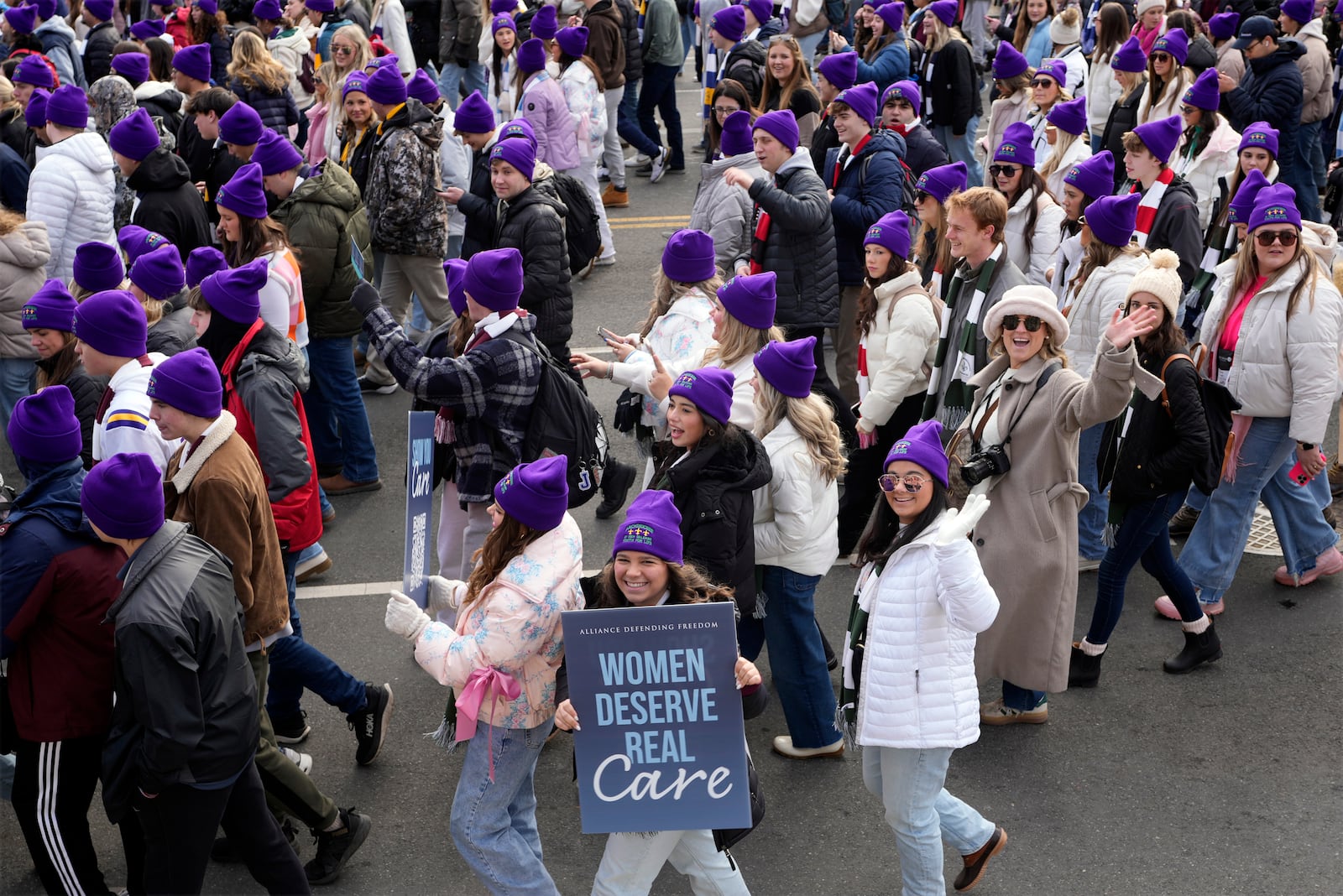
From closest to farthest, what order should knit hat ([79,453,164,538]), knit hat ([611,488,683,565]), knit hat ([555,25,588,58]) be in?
1. knit hat ([79,453,164,538])
2. knit hat ([611,488,683,565])
3. knit hat ([555,25,588,58])

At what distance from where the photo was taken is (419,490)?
5.29m

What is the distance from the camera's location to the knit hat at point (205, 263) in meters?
6.57

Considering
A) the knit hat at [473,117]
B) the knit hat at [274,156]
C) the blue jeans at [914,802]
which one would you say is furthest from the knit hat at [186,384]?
the knit hat at [473,117]

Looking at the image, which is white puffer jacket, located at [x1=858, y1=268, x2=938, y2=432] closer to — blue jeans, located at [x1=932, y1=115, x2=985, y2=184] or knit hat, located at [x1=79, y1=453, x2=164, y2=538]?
knit hat, located at [x1=79, y1=453, x2=164, y2=538]

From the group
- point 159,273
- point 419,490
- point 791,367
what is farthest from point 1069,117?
point 159,273

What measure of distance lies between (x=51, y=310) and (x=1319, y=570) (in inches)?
249

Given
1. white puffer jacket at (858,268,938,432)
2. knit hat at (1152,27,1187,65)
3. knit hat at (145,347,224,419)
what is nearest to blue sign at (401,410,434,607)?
knit hat at (145,347,224,419)

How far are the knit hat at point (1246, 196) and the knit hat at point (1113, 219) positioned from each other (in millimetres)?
853

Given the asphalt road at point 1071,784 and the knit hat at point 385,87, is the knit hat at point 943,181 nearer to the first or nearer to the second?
the asphalt road at point 1071,784

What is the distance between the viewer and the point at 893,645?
4500mm

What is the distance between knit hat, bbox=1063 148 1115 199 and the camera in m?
7.41

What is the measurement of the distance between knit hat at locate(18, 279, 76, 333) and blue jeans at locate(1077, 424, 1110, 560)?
4.93 m

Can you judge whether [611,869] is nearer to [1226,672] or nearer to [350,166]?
[1226,672]

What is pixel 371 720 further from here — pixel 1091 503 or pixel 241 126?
pixel 241 126
